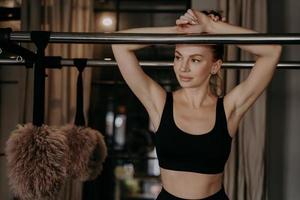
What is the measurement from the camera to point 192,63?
102 centimetres

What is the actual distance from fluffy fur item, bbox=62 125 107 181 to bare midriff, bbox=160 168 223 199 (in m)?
0.43

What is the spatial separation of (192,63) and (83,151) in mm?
566

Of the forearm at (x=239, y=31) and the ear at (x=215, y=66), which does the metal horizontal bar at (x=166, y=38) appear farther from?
the ear at (x=215, y=66)

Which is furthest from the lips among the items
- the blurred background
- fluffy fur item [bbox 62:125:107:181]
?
the blurred background

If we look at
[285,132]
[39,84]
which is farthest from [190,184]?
[285,132]

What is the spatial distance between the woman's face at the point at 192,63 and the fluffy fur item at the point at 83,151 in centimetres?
50

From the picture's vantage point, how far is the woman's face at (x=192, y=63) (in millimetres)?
1014

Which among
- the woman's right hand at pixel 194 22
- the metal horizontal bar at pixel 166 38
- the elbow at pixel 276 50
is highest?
the woman's right hand at pixel 194 22

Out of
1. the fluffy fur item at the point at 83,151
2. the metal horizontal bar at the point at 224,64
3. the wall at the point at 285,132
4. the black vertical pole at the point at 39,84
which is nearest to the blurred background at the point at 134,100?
the wall at the point at 285,132

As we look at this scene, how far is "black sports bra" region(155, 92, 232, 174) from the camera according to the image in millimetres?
986

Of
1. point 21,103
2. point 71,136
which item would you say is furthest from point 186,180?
point 21,103

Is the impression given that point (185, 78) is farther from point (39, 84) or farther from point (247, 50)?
point (39, 84)

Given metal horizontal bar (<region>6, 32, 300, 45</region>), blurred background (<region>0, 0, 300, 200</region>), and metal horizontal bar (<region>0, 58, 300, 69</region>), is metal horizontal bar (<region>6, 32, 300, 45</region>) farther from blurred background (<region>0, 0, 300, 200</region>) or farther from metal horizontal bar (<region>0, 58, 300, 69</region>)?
blurred background (<region>0, 0, 300, 200</region>)

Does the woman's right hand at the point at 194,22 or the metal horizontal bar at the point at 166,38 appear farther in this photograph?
the woman's right hand at the point at 194,22
